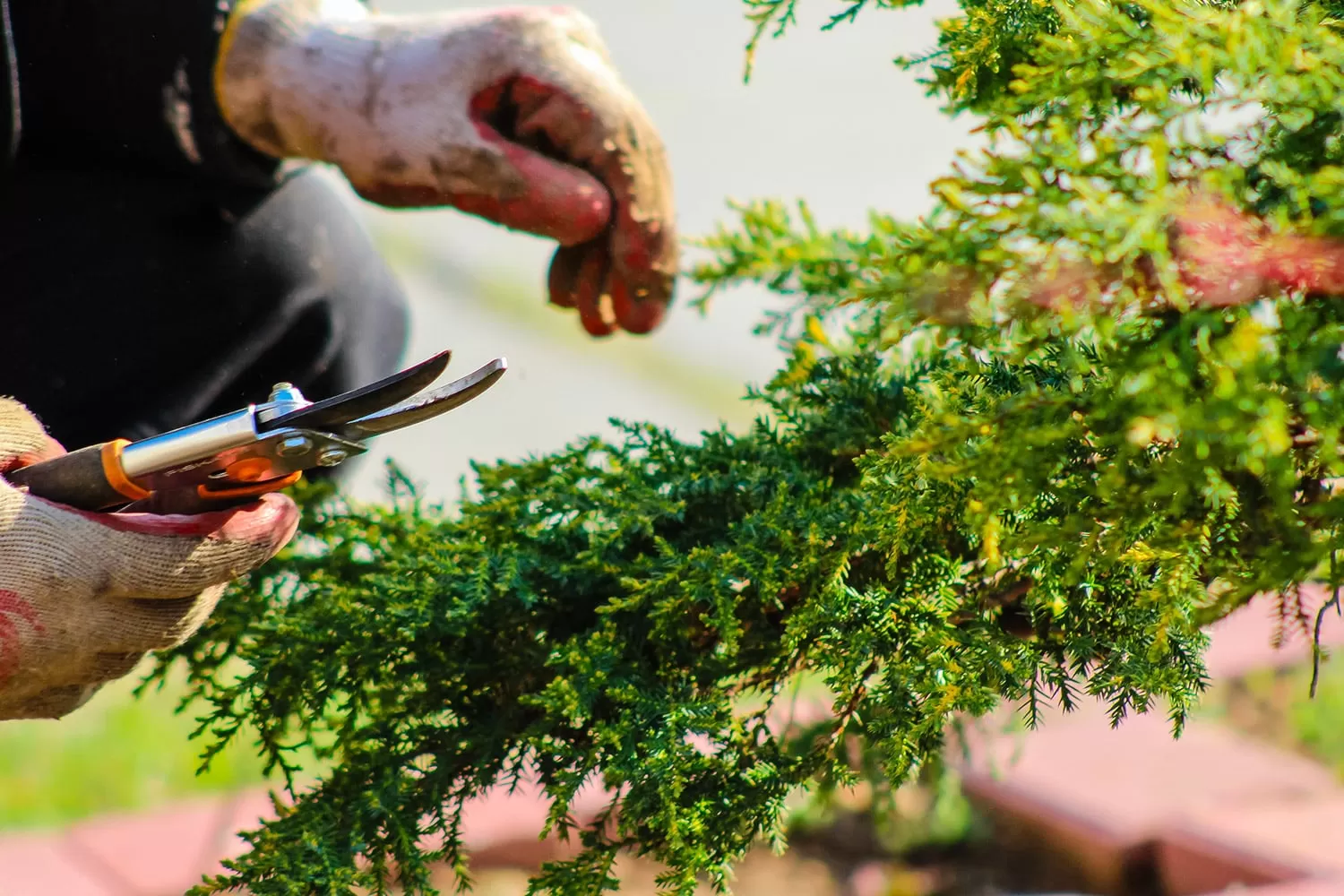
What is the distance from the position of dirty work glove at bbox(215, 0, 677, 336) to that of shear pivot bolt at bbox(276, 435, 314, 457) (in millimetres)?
371

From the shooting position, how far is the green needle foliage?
48 centimetres

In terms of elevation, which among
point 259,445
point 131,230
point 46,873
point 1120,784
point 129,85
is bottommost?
point 46,873

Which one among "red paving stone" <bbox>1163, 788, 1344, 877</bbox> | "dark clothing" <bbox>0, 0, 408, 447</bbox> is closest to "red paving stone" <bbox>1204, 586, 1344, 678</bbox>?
"red paving stone" <bbox>1163, 788, 1344, 877</bbox>

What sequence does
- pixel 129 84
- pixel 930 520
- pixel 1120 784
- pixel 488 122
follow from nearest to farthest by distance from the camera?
1. pixel 930 520
2. pixel 488 122
3. pixel 129 84
4. pixel 1120 784

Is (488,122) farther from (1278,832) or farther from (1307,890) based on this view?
(1278,832)

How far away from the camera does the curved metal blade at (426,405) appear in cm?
68

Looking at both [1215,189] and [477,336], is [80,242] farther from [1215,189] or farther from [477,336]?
[477,336]

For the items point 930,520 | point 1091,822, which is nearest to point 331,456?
point 930,520

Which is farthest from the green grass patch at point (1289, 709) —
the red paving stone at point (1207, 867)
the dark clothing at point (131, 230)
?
the dark clothing at point (131, 230)

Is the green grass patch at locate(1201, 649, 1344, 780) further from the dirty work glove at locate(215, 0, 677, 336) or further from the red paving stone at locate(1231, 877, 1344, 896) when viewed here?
the dirty work glove at locate(215, 0, 677, 336)

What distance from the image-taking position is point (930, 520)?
24.4 inches

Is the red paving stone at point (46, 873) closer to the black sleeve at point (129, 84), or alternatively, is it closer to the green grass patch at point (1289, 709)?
the black sleeve at point (129, 84)

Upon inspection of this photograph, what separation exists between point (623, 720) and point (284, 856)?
24cm

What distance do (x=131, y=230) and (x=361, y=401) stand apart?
2.06 ft
